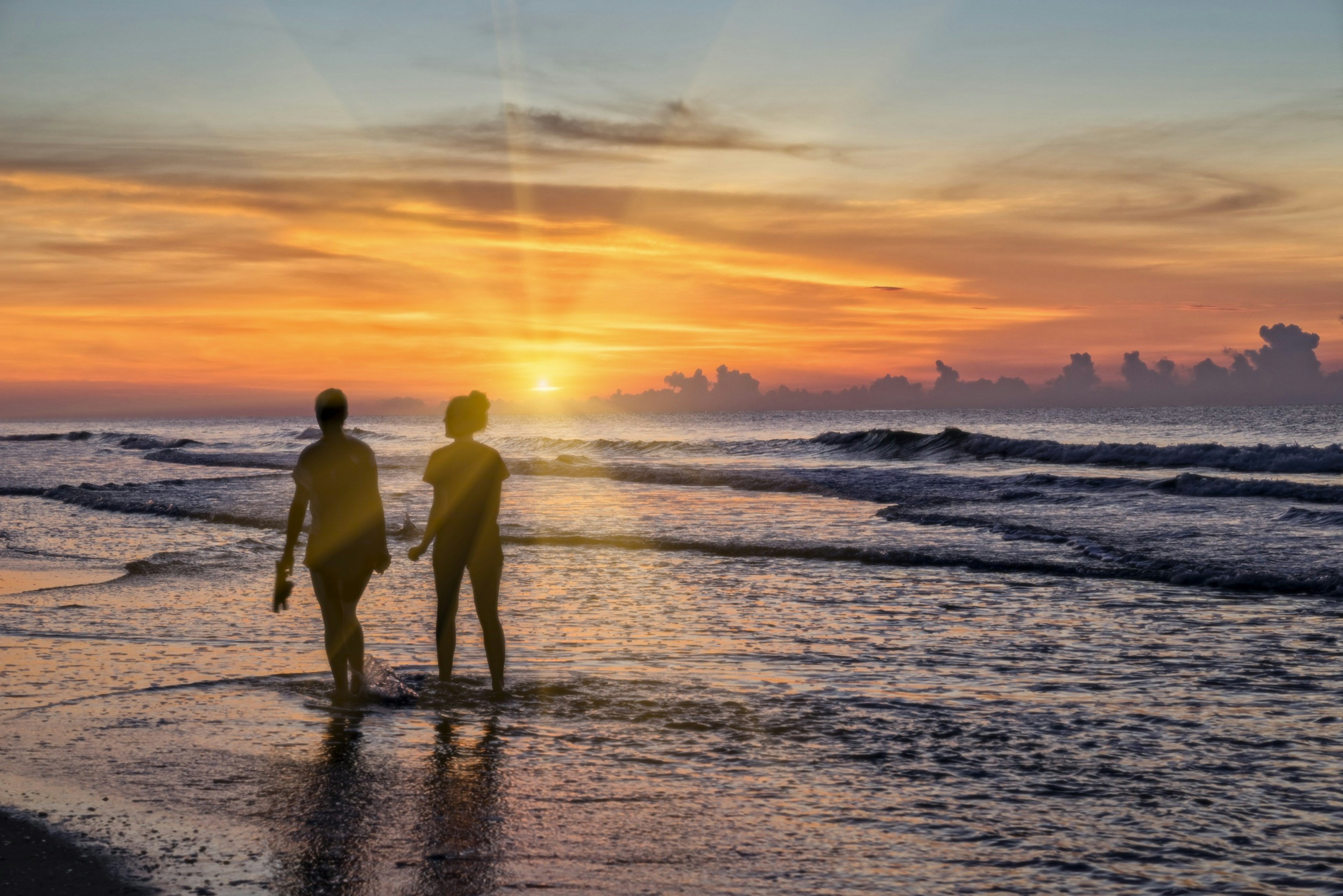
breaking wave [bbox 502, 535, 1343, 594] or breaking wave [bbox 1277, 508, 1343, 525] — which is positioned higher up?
breaking wave [bbox 1277, 508, 1343, 525]

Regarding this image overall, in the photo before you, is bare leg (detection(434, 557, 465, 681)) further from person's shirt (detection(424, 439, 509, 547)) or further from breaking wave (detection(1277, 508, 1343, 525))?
breaking wave (detection(1277, 508, 1343, 525))

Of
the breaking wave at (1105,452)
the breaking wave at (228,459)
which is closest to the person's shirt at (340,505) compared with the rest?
the breaking wave at (1105,452)

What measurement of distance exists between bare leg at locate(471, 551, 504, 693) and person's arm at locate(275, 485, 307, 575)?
3.64ft

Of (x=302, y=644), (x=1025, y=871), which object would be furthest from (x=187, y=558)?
(x=1025, y=871)

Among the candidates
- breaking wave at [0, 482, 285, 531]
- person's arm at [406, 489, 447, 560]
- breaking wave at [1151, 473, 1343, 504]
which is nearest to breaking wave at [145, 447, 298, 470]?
breaking wave at [0, 482, 285, 531]

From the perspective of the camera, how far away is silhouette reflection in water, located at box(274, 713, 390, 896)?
4.00 metres

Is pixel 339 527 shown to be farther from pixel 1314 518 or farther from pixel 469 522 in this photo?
pixel 1314 518

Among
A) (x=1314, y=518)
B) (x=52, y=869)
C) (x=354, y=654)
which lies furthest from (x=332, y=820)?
(x=1314, y=518)

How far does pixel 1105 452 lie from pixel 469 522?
38.5 m

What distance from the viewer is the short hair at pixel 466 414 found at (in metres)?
6.73

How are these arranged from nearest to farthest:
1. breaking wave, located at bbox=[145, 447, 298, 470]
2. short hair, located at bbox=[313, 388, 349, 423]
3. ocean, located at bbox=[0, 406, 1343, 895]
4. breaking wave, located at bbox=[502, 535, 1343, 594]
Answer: ocean, located at bbox=[0, 406, 1343, 895]
short hair, located at bbox=[313, 388, 349, 423]
breaking wave, located at bbox=[502, 535, 1343, 594]
breaking wave, located at bbox=[145, 447, 298, 470]

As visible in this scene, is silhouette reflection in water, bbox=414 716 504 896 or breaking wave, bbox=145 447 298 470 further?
breaking wave, bbox=145 447 298 470

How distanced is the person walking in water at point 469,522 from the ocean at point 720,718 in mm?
544

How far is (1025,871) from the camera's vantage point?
13.5 feet
